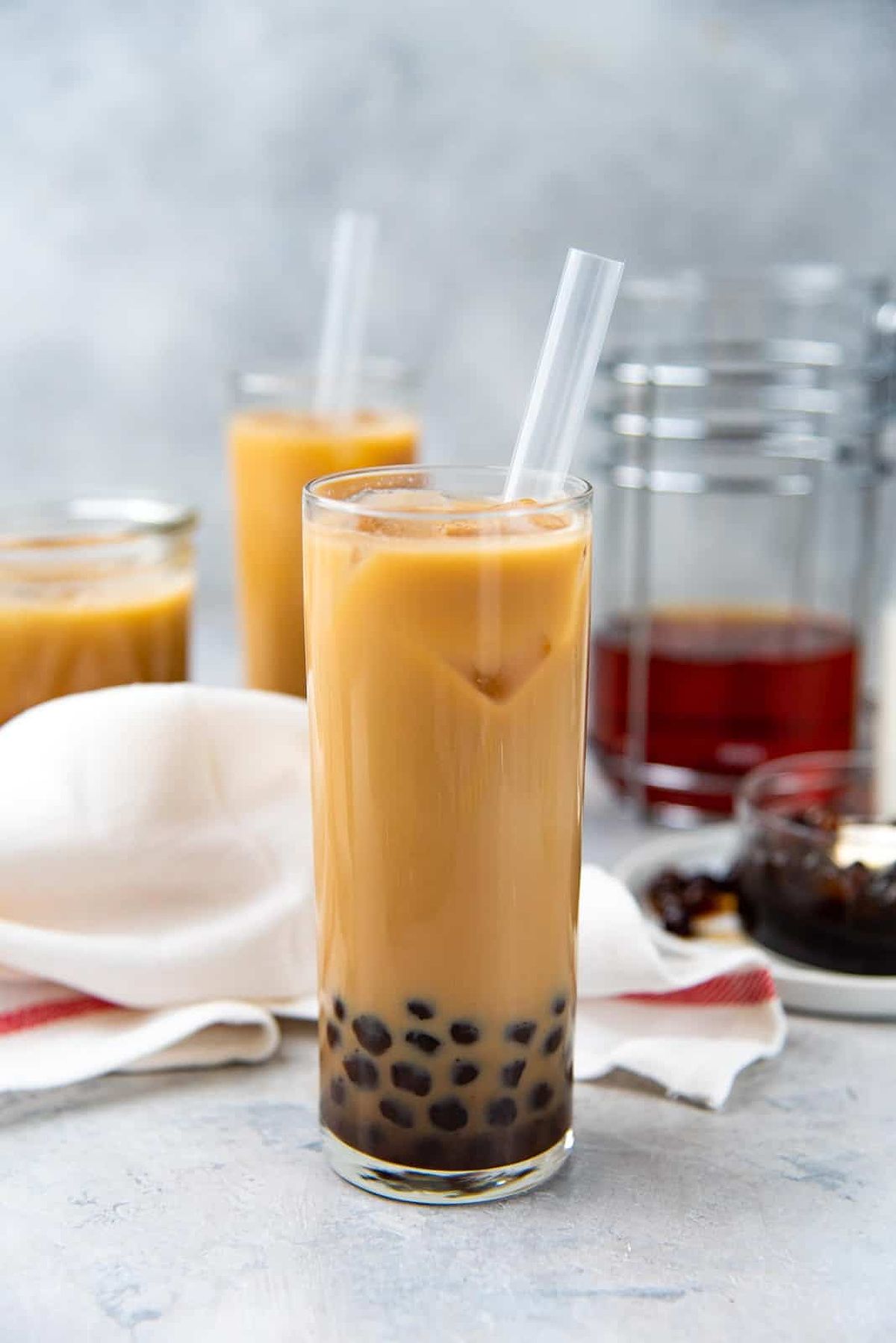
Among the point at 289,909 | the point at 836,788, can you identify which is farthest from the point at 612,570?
the point at 289,909

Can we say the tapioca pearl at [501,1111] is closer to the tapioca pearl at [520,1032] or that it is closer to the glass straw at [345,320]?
the tapioca pearl at [520,1032]

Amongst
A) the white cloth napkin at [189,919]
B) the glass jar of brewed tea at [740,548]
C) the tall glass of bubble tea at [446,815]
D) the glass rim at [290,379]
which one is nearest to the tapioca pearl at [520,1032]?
the tall glass of bubble tea at [446,815]

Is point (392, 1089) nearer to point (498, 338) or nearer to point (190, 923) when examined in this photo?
point (190, 923)

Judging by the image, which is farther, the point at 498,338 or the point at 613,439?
the point at 498,338

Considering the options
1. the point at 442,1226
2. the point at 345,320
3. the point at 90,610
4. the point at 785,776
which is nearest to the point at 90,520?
the point at 90,610

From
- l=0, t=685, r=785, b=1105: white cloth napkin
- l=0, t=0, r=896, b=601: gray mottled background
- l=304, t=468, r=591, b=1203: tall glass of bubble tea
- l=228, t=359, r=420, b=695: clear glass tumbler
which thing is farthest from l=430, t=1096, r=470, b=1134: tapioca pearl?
l=0, t=0, r=896, b=601: gray mottled background

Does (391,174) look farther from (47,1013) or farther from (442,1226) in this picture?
(442,1226)

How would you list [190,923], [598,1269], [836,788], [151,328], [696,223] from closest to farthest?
[598,1269] < [190,923] < [836,788] < [696,223] < [151,328]
